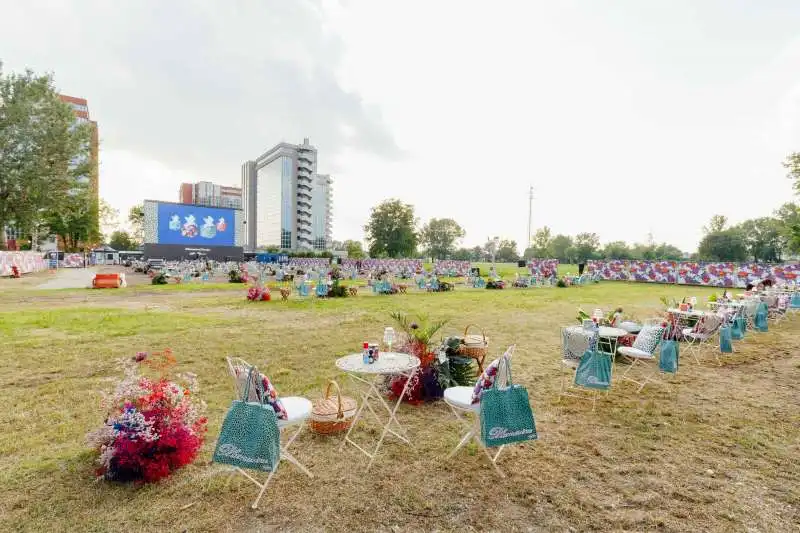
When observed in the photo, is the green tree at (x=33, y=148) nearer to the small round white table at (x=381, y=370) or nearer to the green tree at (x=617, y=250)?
the small round white table at (x=381, y=370)

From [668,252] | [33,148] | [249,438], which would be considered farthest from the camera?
[668,252]

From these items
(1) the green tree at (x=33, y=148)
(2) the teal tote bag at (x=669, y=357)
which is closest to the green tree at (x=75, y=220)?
(1) the green tree at (x=33, y=148)

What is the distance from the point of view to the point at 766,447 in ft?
12.2

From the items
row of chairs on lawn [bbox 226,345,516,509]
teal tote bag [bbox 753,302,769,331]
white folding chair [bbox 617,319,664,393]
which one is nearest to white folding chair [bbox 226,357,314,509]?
row of chairs on lawn [bbox 226,345,516,509]

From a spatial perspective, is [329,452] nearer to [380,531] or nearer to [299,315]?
[380,531]

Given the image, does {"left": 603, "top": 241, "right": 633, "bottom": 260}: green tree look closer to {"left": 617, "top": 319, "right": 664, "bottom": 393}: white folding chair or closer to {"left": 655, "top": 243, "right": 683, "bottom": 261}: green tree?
{"left": 655, "top": 243, "right": 683, "bottom": 261}: green tree

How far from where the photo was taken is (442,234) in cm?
9150

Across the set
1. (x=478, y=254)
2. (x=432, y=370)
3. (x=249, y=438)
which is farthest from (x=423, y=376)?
(x=478, y=254)

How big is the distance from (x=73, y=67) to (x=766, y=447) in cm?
1660

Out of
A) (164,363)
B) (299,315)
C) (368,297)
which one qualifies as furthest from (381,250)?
(164,363)

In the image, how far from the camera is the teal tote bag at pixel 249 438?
2.66 meters

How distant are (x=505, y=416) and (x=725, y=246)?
244ft

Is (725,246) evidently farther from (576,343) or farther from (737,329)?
(576,343)

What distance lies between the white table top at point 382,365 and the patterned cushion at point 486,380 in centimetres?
65
